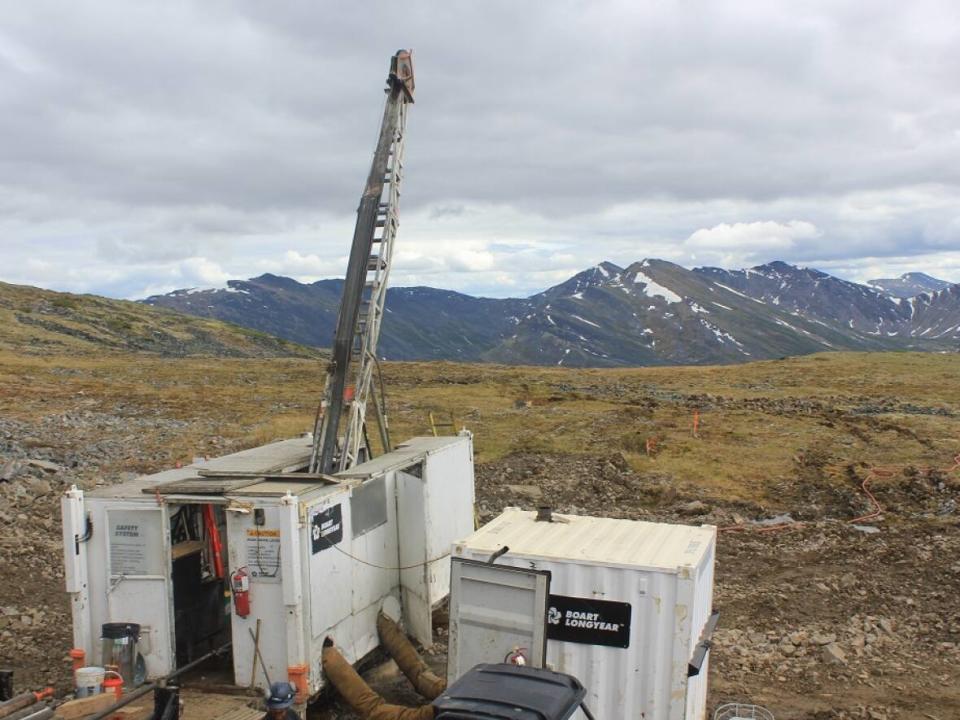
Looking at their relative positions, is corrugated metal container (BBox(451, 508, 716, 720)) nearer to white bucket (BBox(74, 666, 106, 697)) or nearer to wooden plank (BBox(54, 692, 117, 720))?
wooden plank (BBox(54, 692, 117, 720))

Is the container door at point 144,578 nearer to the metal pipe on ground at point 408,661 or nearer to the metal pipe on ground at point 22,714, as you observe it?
the metal pipe on ground at point 22,714

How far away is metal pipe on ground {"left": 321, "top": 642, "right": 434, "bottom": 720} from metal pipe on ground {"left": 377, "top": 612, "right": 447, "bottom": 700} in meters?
0.88

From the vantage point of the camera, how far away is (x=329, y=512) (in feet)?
35.7

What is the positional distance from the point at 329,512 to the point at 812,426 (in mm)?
27709

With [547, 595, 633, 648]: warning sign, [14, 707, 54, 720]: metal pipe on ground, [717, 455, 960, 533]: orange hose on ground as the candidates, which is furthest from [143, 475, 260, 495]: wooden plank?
A: [717, 455, 960, 533]: orange hose on ground

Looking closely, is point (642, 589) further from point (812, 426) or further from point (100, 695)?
point (812, 426)

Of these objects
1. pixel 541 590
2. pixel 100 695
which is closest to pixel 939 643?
Result: pixel 541 590

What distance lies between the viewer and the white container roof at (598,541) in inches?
384

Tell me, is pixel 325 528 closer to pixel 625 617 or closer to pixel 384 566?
pixel 384 566

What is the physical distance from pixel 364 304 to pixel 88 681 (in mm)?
6956

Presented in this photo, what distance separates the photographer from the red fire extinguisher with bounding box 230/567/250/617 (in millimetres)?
10406

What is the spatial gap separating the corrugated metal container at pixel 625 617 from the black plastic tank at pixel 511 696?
2.09 m

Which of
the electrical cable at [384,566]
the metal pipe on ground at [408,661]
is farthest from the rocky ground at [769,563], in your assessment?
the electrical cable at [384,566]

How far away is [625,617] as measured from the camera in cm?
967
